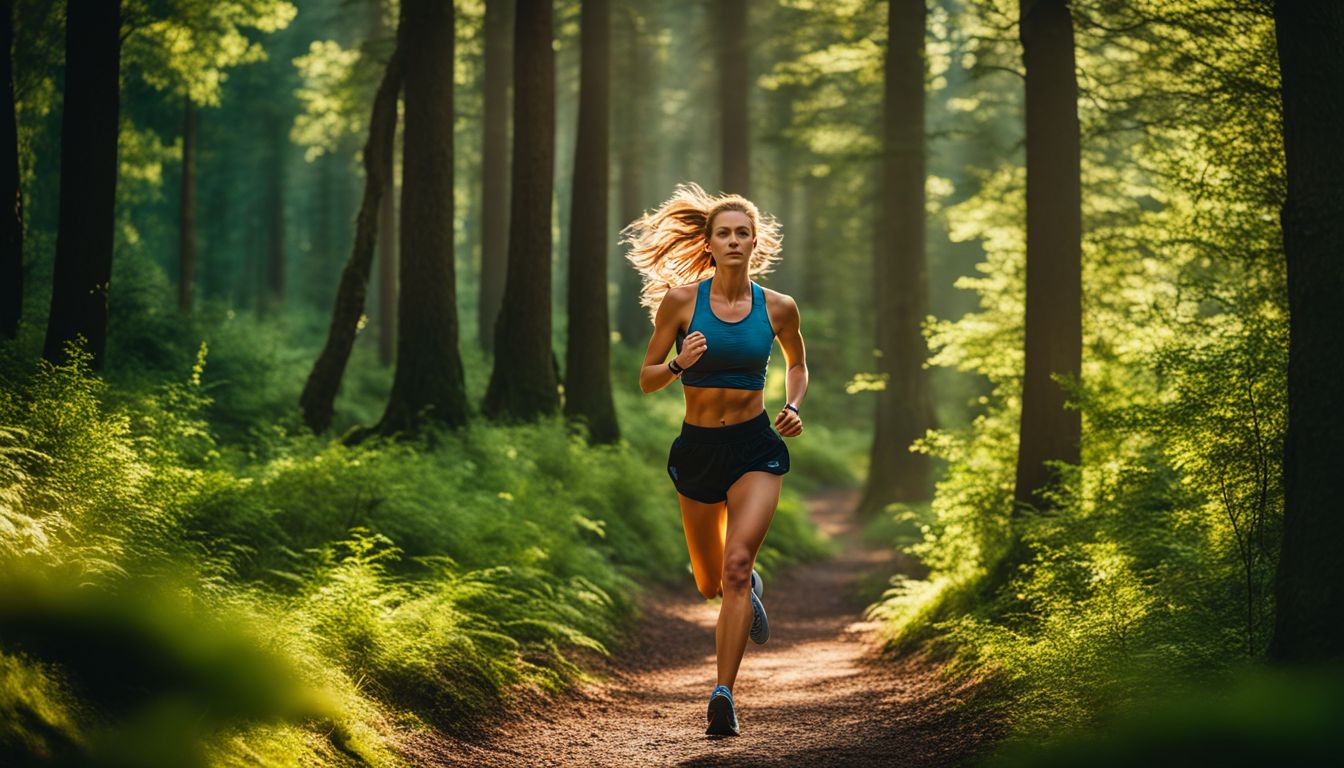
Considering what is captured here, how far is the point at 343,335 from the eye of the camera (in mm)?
13945

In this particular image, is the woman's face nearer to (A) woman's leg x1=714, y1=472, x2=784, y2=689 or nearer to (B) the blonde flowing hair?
(B) the blonde flowing hair

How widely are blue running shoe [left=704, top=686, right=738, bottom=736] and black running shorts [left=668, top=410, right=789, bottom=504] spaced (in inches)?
42.4

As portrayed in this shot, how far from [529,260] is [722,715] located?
10.1 metres

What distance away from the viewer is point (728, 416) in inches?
247

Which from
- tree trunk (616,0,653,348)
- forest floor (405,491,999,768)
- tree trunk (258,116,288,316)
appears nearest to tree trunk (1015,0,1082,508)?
forest floor (405,491,999,768)

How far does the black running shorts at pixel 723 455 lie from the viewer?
20.2 ft

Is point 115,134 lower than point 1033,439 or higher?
higher

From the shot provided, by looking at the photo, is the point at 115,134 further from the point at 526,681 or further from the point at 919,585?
the point at 919,585

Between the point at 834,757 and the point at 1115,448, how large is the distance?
500cm

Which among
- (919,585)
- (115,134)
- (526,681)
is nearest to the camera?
(526,681)

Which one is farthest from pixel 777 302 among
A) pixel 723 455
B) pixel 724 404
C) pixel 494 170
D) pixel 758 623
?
pixel 494 170

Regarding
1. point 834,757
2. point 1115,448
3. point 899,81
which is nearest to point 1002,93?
point 899,81

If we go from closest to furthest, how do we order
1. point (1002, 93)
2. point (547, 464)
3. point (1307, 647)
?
point (1307, 647) < point (547, 464) < point (1002, 93)

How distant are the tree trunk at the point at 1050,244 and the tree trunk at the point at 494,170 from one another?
57.1 feet
